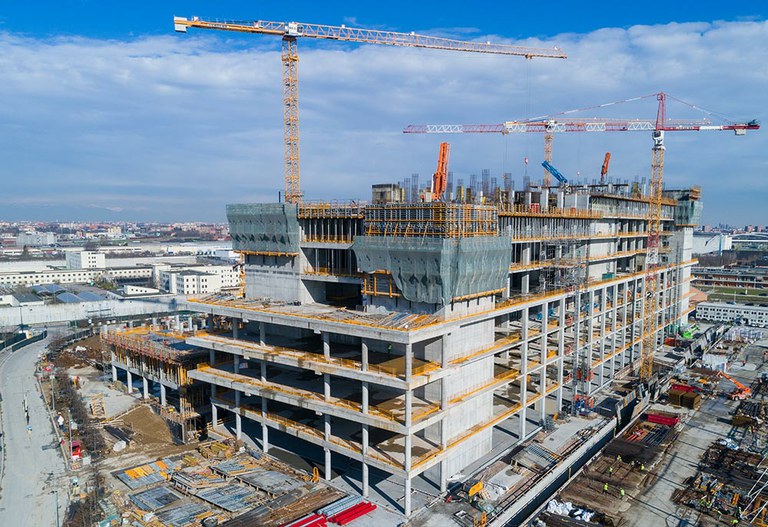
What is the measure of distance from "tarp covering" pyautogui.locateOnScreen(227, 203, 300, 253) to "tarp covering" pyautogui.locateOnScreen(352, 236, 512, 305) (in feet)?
26.9

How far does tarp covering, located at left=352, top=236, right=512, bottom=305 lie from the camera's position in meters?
32.5

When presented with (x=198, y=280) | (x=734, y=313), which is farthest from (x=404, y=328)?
(x=198, y=280)

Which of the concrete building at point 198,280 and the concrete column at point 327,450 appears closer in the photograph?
the concrete column at point 327,450

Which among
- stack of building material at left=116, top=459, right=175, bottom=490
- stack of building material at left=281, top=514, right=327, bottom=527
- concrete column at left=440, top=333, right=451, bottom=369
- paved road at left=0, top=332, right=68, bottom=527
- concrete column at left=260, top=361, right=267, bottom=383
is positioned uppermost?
concrete column at left=440, top=333, right=451, bottom=369

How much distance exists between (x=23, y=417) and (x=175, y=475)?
22612 millimetres

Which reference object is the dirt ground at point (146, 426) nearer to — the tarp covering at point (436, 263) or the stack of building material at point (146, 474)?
the stack of building material at point (146, 474)

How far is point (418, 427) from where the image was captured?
100 feet

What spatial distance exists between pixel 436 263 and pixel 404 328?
15.1 ft

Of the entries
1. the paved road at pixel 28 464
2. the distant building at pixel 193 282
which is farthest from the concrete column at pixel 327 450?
the distant building at pixel 193 282

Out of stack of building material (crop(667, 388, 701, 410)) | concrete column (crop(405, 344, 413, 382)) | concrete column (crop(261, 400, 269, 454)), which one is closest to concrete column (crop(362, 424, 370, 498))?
concrete column (crop(405, 344, 413, 382))

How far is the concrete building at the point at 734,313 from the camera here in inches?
3703

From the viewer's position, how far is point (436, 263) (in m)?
32.4

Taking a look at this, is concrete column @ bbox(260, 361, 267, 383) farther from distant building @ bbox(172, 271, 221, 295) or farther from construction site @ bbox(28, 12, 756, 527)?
distant building @ bbox(172, 271, 221, 295)

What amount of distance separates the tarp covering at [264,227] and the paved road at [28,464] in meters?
21.7
